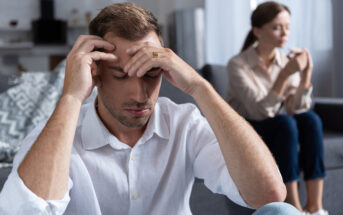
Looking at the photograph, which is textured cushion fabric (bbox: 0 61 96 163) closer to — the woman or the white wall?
the woman

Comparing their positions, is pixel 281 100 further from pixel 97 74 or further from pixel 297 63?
pixel 97 74

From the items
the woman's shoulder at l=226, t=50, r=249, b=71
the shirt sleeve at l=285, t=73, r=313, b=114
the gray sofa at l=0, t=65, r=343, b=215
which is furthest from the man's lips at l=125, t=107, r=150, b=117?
the shirt sleeve at l=285, t=73, r=313, b=114

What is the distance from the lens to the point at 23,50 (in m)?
5.67

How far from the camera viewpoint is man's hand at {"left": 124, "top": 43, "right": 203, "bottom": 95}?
0.92 m

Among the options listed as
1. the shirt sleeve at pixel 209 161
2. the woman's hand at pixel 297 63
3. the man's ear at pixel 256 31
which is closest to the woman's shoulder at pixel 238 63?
the man's ear at pixel 256 31

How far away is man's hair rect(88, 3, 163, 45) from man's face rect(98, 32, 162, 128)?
0.7 inches

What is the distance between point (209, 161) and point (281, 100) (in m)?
1.04

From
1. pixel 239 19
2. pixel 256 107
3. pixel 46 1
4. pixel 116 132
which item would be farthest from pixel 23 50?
pixel 116 132

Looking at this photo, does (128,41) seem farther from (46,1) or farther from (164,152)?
(46,1)

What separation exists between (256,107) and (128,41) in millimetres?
1134

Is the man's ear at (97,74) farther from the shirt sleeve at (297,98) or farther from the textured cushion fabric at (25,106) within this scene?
the shirt sleeve at (297,98)

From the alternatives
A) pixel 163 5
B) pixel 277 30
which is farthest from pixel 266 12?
pixel 163 5

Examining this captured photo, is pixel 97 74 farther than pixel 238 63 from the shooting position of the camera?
No

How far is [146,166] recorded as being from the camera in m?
1.01
